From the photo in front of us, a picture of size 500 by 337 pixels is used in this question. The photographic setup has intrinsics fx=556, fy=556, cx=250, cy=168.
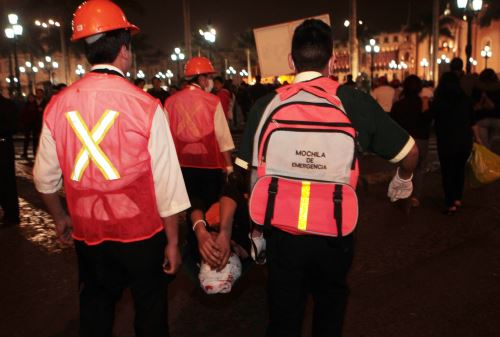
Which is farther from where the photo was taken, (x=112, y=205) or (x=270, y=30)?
(x=270, y=30)

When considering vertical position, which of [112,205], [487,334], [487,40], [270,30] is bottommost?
[487,334]

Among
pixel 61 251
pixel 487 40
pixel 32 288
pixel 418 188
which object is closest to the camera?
pixel 32 288

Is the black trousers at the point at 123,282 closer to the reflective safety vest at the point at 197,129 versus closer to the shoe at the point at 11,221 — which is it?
the reflective safety vest at the point at 197,129

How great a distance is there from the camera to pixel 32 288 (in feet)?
17.2

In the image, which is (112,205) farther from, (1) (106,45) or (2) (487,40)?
(2) (487,40)

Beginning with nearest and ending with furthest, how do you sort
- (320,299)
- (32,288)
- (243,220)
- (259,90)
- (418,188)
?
(320,299) → (243,220) → (32,288) → (418,188) → (259,90)

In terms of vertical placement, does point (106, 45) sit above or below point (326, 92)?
above

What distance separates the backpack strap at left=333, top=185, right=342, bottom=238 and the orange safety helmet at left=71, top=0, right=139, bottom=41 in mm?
1329

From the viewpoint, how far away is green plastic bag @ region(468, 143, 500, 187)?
25.4 feet

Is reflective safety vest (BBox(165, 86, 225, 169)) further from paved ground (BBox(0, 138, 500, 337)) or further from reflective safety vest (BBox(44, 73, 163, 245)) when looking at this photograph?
reflective safety vest (BBox(44, 73, 163, 245))

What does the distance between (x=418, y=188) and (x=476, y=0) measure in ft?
49.8

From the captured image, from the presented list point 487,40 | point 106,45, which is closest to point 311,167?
point 106,45

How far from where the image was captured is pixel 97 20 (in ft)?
8.81

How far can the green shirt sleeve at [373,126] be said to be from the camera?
8.30 ft
